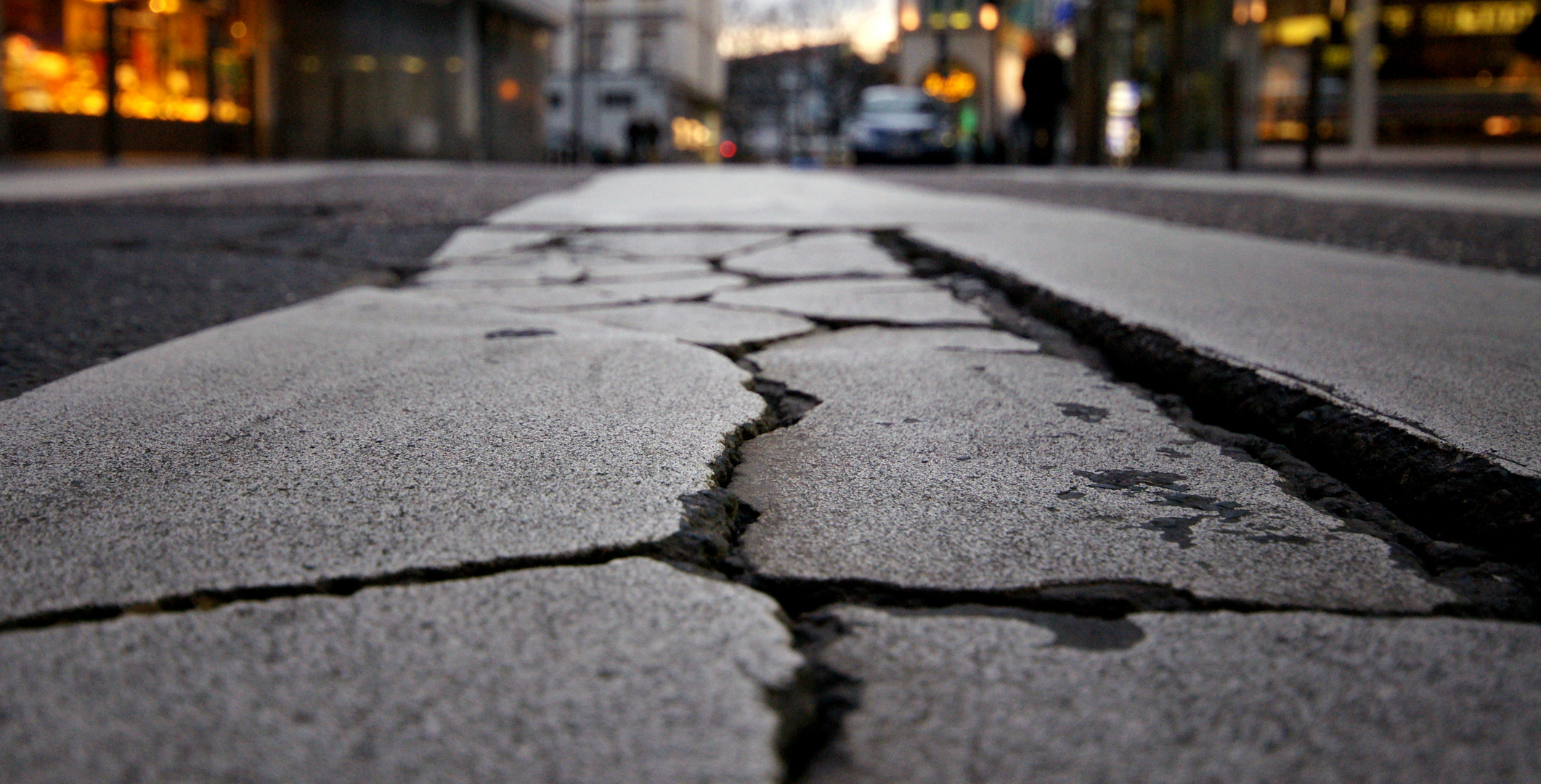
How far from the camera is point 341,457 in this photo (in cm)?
132

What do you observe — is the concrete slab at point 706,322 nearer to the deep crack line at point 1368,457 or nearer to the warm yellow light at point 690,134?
the deep crack line at point 1368,457

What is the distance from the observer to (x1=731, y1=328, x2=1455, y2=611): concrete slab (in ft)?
3.31

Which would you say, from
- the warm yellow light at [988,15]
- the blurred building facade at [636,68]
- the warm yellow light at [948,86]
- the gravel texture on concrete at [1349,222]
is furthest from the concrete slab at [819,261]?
the blurred building facade at [636,68]

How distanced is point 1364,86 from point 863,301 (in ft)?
57.3

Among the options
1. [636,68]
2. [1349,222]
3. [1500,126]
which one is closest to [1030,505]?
[1349,222]

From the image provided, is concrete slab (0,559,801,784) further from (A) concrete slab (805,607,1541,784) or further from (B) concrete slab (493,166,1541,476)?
(B) concrete slab (493,166,1541,476)

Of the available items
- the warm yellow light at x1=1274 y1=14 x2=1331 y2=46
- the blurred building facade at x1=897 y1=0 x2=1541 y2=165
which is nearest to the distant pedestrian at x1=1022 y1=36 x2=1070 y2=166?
the blurred building facade at x1=897 y1=0 x2=1541 y2=165

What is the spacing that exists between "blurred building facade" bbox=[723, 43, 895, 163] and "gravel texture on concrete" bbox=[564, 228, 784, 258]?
3975 cm

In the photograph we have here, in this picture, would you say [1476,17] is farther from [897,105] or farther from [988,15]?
[897,105]

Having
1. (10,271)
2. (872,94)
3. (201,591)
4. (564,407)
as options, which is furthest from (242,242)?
(872,94)

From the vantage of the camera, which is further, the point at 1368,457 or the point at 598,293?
the point at 598,293

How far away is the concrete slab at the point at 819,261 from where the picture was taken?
3.39 meters

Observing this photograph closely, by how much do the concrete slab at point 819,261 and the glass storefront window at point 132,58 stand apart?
37.7 feet

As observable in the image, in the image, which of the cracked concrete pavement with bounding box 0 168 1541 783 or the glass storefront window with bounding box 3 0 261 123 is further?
the glass storefront window with bounding box 3 0 261 123
